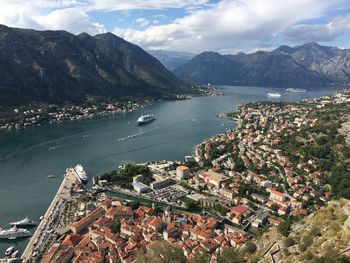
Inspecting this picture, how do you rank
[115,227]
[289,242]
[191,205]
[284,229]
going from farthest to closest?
[191,205] < [115,227] < [284,229] < [289,242]

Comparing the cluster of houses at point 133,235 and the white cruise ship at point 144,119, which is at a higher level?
the white cruise ship at point 144,119

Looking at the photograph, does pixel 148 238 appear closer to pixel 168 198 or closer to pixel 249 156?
pixel 168 198

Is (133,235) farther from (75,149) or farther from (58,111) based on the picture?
(58,111)

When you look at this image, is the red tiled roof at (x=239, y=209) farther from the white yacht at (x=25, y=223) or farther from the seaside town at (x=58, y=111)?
the seaside town at (x=58, y=111)

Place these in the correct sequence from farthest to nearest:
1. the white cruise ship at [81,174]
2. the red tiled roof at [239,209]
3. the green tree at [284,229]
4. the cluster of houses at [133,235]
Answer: the white cruise ship at [81,174] → the red tiled roof at [239,209] → the cluster of houses at [133,235] → the green tree at [284,229]

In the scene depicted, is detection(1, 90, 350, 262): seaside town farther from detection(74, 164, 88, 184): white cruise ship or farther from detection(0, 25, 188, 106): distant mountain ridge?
detection(0, 25, 188, 106): distant mountain ridge

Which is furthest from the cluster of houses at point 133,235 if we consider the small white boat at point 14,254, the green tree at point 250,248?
the green tree at point 250,248

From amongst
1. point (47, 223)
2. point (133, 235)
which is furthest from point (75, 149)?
point (133, 235)
